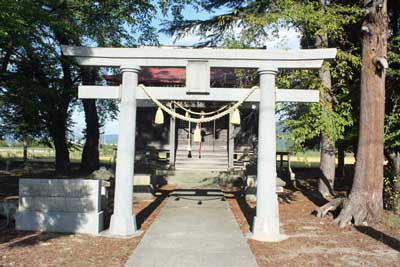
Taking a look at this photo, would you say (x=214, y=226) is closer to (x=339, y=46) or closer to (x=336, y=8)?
(x=336, y=8)

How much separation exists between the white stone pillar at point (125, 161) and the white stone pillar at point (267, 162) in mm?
2591

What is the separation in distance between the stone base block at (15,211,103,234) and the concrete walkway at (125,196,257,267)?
1088mm

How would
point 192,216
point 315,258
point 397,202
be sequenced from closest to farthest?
point 315,258, point 192,216, point 397,202

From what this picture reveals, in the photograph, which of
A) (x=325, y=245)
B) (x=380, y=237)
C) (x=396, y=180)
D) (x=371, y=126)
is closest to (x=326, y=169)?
(x=396, y=180)

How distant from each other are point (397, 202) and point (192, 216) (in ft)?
18.3

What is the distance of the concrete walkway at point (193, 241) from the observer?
6.10 m

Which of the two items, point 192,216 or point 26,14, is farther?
point 26,14

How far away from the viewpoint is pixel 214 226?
8.80 metres

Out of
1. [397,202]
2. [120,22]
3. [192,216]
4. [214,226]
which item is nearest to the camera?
[214,226]

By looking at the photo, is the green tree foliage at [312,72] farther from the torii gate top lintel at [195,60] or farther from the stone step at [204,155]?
the stone step at [204,155]

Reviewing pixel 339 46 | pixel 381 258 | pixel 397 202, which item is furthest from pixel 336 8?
pixel 381 258

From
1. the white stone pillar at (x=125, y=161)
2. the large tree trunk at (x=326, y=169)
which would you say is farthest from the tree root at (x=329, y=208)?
the white stone pillar at (x=125, y=161)

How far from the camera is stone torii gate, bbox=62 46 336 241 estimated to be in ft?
26.6

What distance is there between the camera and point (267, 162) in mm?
8133
